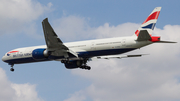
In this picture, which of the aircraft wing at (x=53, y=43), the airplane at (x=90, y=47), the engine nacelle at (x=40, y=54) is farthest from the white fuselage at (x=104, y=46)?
the engine nacelle at (x=40, y=54)

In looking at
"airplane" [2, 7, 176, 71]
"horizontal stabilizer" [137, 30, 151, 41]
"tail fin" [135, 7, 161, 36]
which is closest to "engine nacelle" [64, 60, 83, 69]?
"airplane" [2, 7, 176, 71]

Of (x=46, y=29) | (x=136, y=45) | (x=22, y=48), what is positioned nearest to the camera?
(x=46, y=29)

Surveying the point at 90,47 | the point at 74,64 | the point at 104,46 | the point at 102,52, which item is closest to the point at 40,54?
the point at 90,47

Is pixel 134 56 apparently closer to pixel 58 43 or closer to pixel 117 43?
pixel 117 43

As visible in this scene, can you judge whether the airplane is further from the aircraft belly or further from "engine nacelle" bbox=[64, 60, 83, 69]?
"engine nacelle" bbox=[64, 60, 83, 69]

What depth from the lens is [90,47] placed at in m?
39.9

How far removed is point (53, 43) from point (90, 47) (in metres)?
5.01

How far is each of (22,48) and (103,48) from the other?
13211mm

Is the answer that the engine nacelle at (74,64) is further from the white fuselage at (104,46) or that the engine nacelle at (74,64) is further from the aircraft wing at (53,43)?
the aircraft wing at (53,43)

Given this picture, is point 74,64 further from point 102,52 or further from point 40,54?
point 102,52

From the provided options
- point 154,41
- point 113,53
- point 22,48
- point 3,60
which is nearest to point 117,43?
point 113,53

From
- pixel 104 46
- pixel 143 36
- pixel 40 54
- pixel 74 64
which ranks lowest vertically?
→ pixel 74 64

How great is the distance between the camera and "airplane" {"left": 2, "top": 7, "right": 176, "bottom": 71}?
3781 cm

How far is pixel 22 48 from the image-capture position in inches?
1767
